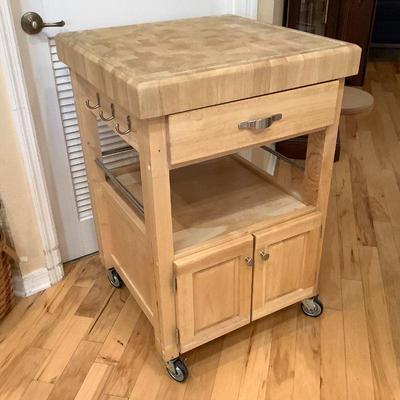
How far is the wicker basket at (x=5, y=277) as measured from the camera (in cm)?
138

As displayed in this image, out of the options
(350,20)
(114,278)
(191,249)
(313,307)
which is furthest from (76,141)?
(350,20)

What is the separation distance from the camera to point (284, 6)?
2.17 meters

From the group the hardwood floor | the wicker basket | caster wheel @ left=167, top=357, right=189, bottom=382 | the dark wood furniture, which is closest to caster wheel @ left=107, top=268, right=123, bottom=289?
the hardwood floor

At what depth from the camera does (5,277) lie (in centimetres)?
140

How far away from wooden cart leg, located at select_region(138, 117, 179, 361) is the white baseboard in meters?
0.52

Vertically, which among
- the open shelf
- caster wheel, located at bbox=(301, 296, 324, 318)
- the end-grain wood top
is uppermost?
the end-grain wood top

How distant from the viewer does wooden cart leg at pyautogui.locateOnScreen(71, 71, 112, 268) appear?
1.28 meters

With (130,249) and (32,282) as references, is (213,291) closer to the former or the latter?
(130,249)

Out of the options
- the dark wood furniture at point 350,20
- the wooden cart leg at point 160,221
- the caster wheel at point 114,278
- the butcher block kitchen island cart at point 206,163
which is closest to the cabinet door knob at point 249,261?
the butcher block kitchen island cart at point 206,163

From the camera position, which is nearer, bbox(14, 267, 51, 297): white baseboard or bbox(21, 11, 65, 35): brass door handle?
bbox(21, 11, 65, 35): brass door handle

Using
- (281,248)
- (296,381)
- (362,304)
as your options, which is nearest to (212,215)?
(281,248)

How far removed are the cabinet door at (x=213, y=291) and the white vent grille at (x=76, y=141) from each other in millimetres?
565

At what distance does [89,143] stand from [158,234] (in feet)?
1.49

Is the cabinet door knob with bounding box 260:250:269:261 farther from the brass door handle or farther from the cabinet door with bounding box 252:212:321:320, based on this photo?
the brass door handle
